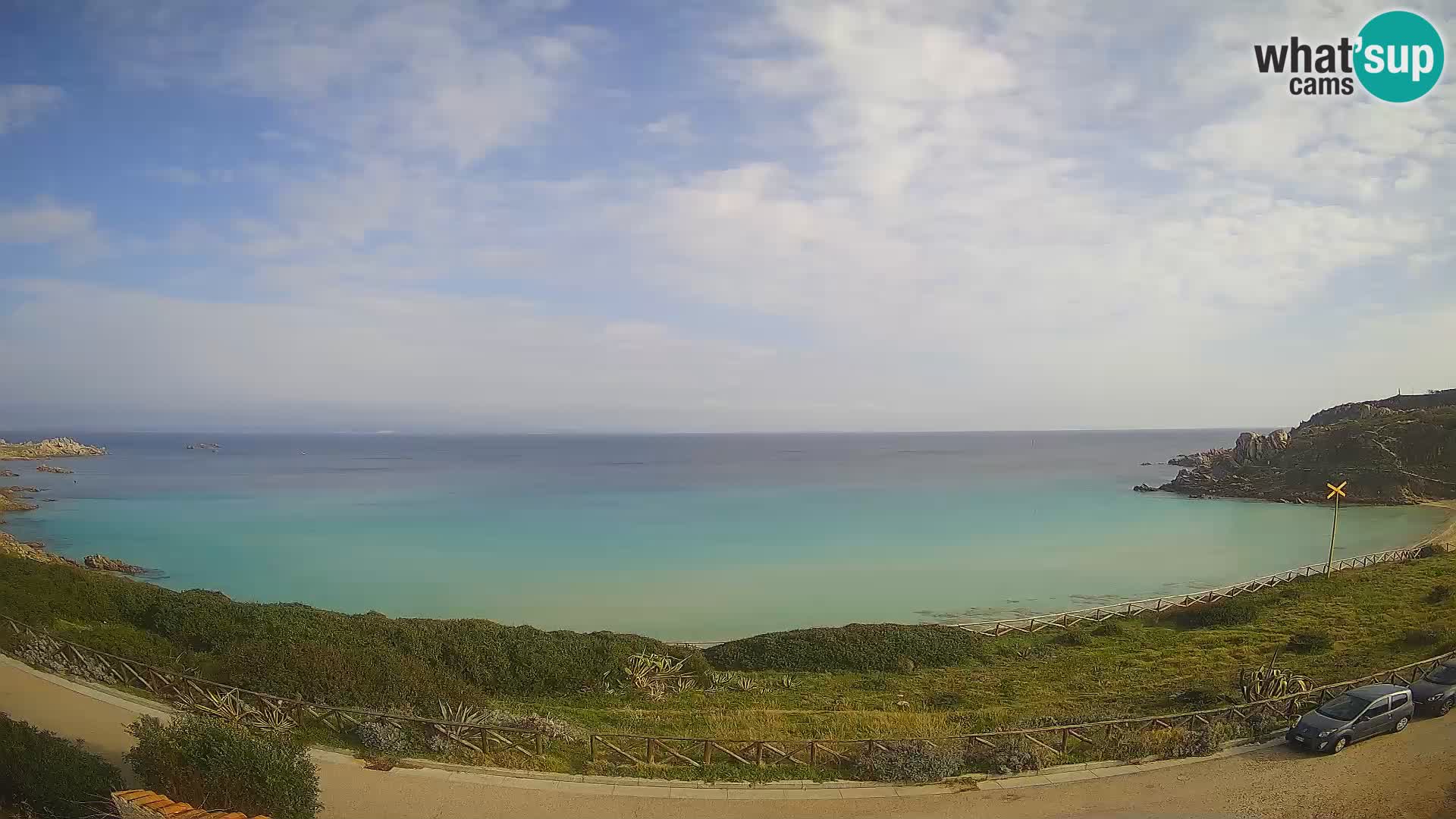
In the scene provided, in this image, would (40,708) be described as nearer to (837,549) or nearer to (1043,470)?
(837,549)

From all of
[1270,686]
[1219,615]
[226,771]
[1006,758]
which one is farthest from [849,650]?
[226,771]

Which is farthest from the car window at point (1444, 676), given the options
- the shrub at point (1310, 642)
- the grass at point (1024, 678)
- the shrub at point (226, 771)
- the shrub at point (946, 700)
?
the shrub at point (226, 771)

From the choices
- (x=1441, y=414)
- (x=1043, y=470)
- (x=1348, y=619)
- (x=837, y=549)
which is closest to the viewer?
(x=1348, y=619)

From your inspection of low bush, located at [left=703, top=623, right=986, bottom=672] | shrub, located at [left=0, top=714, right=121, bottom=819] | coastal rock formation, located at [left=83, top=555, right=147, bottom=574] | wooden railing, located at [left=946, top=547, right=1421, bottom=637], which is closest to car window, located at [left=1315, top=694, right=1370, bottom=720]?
low bush, located at [left=703, top=623, right=986, bottom=672]

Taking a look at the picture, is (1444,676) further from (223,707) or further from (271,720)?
(223,707)

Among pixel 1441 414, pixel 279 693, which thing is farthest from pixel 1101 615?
pixel 1441 414

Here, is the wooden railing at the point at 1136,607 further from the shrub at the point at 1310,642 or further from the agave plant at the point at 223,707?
the agave plant at the point at 223,707

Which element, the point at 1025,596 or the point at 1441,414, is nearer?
the point at 1025,596
